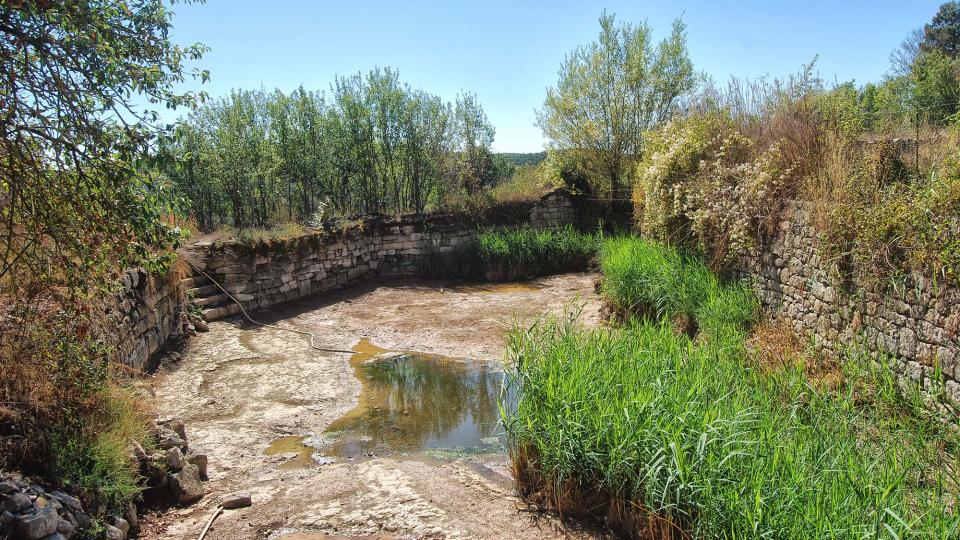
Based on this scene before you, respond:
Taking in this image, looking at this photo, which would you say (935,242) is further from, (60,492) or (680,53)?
(680,53)

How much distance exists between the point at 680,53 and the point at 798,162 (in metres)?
8.90

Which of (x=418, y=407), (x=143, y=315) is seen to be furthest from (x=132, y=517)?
(x=143, y=315)

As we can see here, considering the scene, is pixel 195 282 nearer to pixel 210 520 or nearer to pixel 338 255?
pixel 338 255

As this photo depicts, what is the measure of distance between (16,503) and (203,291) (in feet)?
24.6

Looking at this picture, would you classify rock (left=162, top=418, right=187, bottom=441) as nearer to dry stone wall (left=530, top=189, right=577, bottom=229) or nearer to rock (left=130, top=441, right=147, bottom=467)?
rock (left=130, top=441, right=147, bottom=467)

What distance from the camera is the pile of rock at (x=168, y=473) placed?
4.19 m

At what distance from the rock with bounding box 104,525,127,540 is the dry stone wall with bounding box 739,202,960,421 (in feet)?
17.9

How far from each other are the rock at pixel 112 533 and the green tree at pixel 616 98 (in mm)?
13384

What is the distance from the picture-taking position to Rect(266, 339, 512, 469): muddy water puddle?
5.51 meters

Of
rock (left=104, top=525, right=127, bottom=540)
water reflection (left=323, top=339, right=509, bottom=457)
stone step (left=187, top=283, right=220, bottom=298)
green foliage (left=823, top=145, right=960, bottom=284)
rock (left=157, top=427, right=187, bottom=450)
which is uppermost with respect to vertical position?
green foliage (left=823, top=145, right=960, bottom=284)

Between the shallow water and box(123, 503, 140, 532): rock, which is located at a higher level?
the shallow water

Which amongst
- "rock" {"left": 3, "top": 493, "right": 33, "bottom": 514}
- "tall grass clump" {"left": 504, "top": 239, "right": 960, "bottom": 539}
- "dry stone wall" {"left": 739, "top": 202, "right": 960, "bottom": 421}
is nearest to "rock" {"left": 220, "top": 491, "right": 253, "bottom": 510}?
"rock" {"left": 3, "top": 493, "right": 33, "bottom": 514}

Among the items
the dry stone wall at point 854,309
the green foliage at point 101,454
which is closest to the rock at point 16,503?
the green foliage at point 101,454

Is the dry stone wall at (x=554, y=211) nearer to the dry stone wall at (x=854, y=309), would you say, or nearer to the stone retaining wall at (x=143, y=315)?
the dry stone wall at (x=854, y=309)
